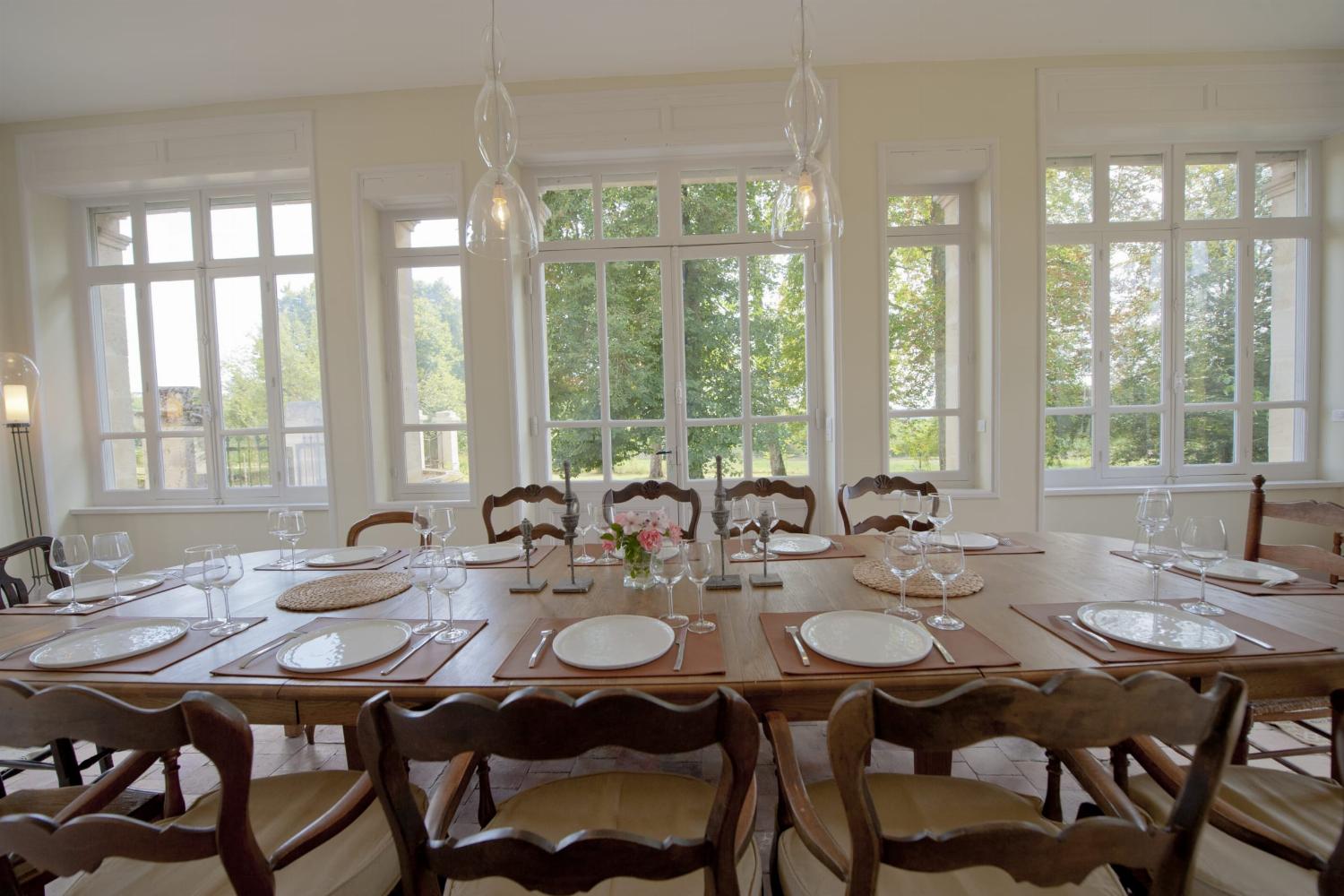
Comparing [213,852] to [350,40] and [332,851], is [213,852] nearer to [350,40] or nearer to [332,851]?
[332,851]

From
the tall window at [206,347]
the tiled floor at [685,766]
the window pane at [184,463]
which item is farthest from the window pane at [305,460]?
the tiled floor at [685,766]

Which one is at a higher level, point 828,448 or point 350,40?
point 350,40

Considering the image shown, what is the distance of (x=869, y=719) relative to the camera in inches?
24.5

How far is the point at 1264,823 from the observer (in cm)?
96

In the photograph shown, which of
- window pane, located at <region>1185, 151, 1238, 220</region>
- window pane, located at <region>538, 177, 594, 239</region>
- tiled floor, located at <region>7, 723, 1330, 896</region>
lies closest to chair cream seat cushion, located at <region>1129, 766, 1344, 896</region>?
tiled floor, located at <region>7, 723, 1330, 896</region>

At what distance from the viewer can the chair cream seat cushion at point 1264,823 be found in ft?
2.87

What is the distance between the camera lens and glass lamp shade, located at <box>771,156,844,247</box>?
1.59m

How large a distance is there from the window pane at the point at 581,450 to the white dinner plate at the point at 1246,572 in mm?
2644

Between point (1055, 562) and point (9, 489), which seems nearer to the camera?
point (1055, 562)

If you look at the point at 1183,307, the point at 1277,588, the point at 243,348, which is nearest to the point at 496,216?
the point at 1277,588

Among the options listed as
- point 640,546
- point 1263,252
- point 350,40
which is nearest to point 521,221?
point 640,546

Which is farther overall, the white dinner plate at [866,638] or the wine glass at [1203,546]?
the wine glass at [1203,546]

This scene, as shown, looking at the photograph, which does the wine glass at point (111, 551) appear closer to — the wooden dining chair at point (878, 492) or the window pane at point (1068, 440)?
the wooden dining chair at point (878, 492)

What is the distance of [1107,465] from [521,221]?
11.9ft
